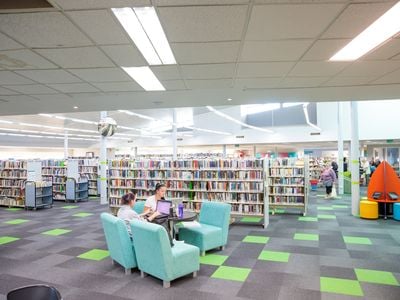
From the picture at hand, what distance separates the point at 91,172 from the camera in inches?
549

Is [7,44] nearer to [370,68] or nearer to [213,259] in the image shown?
[213,259]

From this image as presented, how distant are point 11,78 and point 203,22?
333 cm

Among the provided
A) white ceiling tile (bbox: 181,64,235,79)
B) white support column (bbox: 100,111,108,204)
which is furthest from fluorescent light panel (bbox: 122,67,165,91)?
white support column (bbox: 100,111,108,204)

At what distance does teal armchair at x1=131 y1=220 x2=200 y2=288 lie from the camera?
4039 mm

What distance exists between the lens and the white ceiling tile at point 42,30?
8.64ft

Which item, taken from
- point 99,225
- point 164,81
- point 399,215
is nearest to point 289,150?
point 399,215

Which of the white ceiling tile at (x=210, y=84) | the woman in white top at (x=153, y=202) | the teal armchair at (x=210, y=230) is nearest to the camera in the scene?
the white ceiling tile at (x=210, y=84)

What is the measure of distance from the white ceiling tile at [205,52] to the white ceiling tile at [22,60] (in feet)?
5.51

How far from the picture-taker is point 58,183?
43.1 ft

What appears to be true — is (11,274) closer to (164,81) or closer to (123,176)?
(164,81)

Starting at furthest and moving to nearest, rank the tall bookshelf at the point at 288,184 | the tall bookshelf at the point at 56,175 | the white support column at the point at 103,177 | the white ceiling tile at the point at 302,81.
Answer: the tall bookshelf at the point at 56,175 → the white support column at the point at 103,177 → the tall bookshelf at the point at 288,184 → the white ceiling tile at the point at 302,81

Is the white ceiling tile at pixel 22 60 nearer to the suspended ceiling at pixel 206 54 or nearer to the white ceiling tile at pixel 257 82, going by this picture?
the suspended ceiling at pixel 206 54

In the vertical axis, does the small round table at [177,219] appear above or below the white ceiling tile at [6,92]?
below

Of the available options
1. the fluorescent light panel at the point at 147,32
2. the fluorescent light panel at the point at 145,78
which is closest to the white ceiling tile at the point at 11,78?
the fluorescent light panel at the point at 145,78
